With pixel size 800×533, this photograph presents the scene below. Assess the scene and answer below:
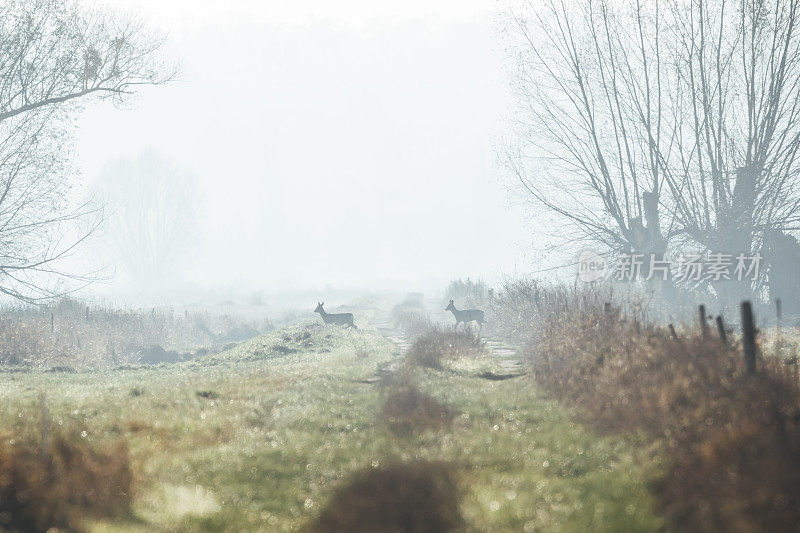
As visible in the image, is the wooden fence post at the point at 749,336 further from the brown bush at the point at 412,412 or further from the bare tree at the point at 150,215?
the bare tree at the point at 150,215

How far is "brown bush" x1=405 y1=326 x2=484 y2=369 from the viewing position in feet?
55.5

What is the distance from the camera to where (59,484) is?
620 cm

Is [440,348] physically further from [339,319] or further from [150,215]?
[150,215]

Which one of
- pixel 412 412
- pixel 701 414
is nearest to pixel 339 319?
pixel 412 412

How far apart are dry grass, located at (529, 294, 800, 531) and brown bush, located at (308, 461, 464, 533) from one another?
212 centimetres

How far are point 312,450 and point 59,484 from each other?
3167 millimetres

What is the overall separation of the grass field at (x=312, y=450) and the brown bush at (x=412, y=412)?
21cm

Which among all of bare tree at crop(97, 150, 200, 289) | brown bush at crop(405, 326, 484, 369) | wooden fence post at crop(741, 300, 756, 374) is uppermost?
bare tree at crop(97, 150, 200, 289)

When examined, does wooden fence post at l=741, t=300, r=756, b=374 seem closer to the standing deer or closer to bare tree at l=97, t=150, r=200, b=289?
the standing deer

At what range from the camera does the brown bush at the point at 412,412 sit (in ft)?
31.9

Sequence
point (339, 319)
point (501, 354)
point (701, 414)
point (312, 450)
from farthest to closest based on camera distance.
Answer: point (339, 319)
point (501, 354)
point (312, 450)
point (701, 414)

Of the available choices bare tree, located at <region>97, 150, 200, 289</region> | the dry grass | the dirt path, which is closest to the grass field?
the dry grass

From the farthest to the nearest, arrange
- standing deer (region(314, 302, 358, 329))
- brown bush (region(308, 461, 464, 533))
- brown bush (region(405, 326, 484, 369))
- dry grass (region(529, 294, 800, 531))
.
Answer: standing deer (region(314, 302, 358, 329)) < brown bush (region(405, 326, 484, 369)) < brown bush (region(308, 461, 464, 533)) < dry grass (region(529, 294, 800, 531))

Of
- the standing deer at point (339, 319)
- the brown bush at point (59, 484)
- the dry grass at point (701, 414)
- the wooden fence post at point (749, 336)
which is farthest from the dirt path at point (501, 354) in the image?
the brown bush at point (59, 484)
